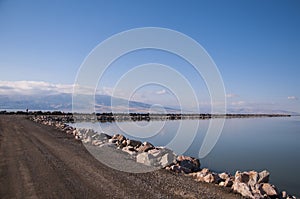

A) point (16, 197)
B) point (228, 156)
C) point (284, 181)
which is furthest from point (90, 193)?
point (228, 156)

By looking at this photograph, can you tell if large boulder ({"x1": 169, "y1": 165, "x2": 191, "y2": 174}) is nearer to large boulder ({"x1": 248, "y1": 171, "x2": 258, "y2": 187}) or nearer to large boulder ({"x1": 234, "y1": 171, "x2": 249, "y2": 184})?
large boulder ({"x1": 234, "y1": 171, "x2": 249, "y2": 184})

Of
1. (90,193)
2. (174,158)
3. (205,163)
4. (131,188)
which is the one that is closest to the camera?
(90,193)

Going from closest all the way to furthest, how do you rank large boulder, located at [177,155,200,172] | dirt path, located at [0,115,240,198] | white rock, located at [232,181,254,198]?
dirt path, located at [0,115,240,198] < white rock, located at [232,181,254,198] < large boulder, located at [177,155,200,172]

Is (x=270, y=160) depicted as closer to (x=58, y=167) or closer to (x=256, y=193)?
(x=256, y=193)

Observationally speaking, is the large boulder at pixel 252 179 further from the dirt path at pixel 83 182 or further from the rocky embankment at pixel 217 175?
the dirt path at pixel 83 182

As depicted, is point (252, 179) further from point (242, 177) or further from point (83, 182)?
point (83, 182)

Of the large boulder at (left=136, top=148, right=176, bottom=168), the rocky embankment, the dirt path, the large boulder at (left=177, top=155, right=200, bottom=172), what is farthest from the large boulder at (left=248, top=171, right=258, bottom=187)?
the large boulder at (left=136, top=148, right=176, bottom=168)

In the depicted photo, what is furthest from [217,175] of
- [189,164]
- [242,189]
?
[189,164]

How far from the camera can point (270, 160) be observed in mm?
13523

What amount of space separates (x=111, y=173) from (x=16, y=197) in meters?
3.25

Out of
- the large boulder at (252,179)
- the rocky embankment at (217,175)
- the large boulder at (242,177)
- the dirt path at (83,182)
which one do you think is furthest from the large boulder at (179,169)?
the large boulder at (252,179)

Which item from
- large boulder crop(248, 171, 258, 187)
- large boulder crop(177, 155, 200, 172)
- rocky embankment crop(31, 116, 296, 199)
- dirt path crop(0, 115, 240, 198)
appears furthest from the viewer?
large boulder crop(177, 155, 200, 172)

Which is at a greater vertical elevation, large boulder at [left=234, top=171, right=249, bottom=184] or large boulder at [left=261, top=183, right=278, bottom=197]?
large boulder at [left=234, top=171, right=249, bottom=184]

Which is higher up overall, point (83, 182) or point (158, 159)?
point (158, 159)
